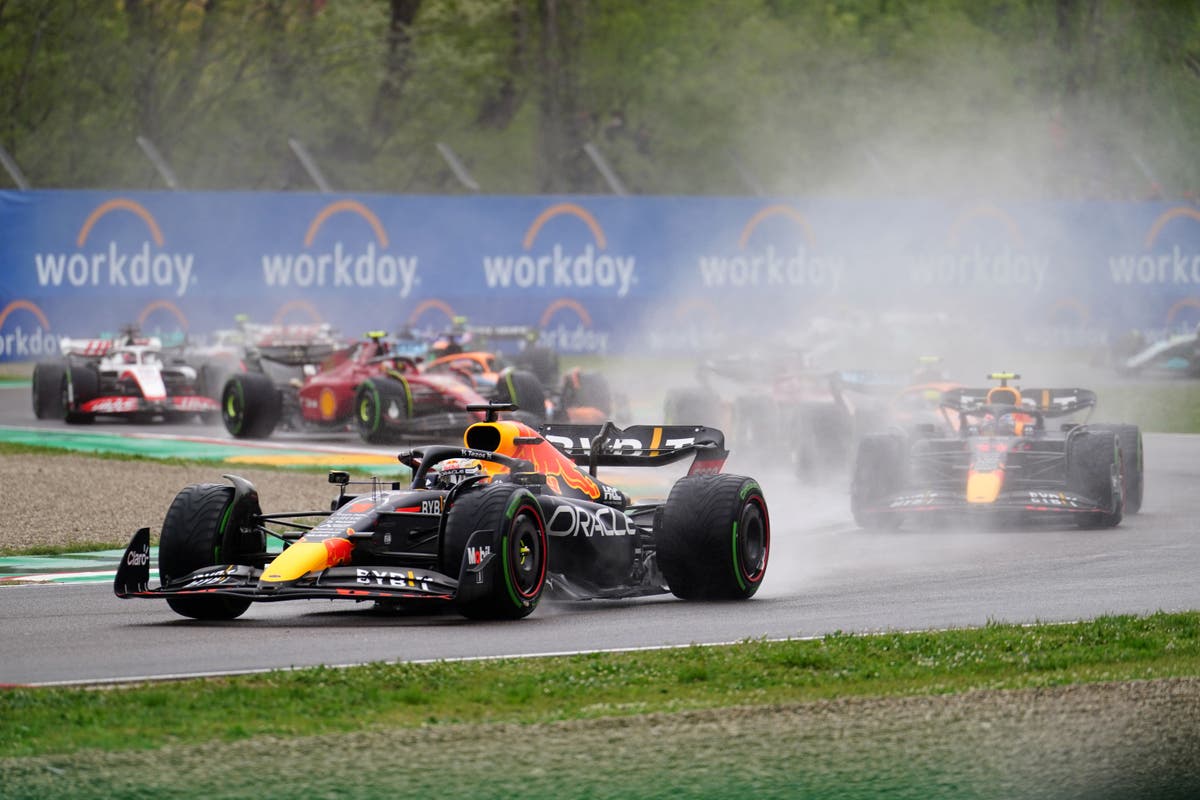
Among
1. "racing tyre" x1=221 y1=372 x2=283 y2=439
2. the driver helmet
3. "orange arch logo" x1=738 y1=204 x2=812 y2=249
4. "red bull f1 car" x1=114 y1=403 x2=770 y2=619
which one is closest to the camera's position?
"red bull f1 car" x1=114 y1=403 x2=770 y2=619

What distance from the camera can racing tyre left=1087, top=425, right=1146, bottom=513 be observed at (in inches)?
698

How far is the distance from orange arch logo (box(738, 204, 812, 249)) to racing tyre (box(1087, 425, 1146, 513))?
2342 centimetres

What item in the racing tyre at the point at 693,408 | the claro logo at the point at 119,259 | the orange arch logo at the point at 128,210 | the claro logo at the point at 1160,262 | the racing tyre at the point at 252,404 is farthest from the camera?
the claro logo at the point at 1160,262

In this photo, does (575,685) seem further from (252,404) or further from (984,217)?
Answer: (984,217)

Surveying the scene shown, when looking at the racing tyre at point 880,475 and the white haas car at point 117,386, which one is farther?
the white haas car at point 117,386

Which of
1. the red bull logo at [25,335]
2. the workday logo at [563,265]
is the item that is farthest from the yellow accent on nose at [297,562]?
the workday logo at [563,265]

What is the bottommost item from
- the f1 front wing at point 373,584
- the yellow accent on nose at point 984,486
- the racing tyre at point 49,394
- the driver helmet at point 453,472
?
the f1 front wing at point 373,584

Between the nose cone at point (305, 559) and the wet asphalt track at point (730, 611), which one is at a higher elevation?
the nose cone at point (305, 559)

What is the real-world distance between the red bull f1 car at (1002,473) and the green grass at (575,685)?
242 inches

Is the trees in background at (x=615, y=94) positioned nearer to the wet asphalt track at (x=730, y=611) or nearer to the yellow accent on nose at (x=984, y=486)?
the yellow accent on nose at (x=984, y=486)

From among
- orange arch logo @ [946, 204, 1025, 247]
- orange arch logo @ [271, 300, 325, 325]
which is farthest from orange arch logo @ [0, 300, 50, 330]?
orange arch logo @ [946, 204, 1025, 247]

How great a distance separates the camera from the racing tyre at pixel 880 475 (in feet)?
56.6

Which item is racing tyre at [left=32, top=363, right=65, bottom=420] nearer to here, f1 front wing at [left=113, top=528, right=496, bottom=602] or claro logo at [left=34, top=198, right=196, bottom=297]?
claro logo at [left=34, top=198, right=196, bottom=297]

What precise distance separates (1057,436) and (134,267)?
75.6ft
